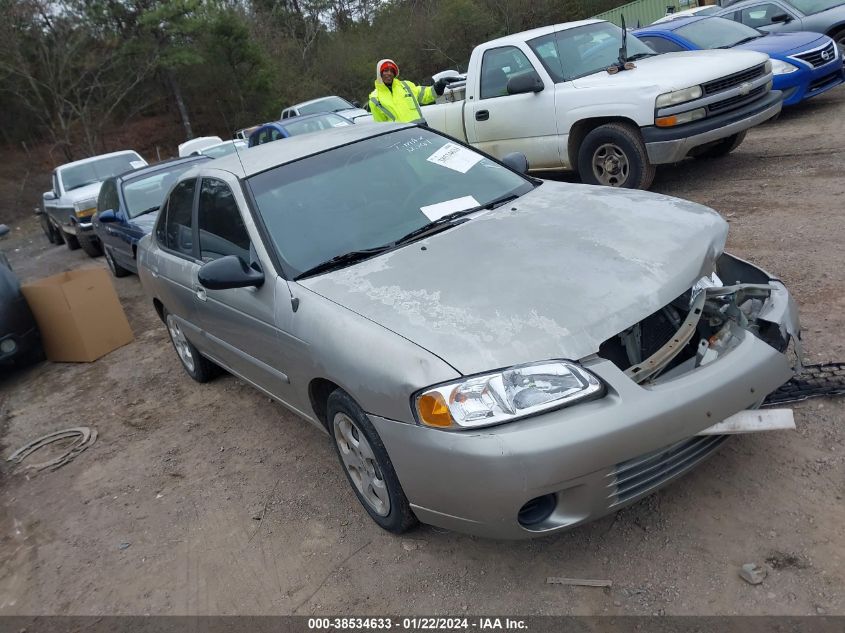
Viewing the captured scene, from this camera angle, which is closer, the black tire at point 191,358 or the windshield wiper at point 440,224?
the windshield wiper at point 440,224

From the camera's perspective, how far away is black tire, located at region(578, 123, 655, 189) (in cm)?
700

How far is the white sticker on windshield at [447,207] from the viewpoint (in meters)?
3.70

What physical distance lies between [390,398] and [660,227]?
153cm

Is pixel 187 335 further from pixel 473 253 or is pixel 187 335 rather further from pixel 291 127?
pixel 291 127

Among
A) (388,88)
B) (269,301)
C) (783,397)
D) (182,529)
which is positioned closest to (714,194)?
(388,88)

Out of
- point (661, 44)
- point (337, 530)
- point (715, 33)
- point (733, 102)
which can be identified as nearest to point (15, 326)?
point (337, 530)

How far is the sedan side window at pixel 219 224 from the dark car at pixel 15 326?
3250 millimetres

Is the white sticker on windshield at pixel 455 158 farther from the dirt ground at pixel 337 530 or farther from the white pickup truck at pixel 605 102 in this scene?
the white pickup truck at pixel 605 102

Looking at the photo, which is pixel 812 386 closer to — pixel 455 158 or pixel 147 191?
pixel 455 158

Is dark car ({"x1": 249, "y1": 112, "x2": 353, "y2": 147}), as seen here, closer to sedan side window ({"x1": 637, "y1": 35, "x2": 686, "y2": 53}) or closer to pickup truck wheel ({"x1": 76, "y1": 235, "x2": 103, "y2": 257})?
pickup truck wheel ({"x1": 76, "y1": 235, "x2": 103, "y2": 257})

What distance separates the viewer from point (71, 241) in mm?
14188

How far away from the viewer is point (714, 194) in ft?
23.6

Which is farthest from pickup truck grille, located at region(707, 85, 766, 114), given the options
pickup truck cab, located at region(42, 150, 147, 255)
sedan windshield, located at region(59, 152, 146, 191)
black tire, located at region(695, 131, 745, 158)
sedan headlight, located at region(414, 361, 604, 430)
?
sedan windshield, located at region(59, 152, 146, 191)

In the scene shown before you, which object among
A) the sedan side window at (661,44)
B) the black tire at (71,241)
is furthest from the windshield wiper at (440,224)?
the black tire at (71,241)
